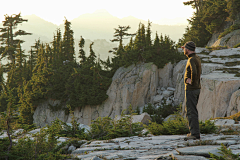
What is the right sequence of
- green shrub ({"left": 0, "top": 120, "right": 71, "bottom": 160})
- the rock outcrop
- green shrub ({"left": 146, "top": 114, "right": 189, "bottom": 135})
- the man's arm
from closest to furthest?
1. green shrub ({"left": 0, "top": 120, "right": 71, "bottom": 160})
2. the man's arm
3. green shrub ({"left": 146, "top": 114, "right": 189, "bottom": 135})
4. the rock outcrop

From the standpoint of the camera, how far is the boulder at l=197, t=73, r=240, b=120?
12.0 metres

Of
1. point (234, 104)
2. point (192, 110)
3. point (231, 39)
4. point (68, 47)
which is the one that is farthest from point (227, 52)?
point (68, 47)

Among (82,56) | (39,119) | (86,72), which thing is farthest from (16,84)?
(86,72)

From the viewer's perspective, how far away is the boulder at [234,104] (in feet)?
36.3

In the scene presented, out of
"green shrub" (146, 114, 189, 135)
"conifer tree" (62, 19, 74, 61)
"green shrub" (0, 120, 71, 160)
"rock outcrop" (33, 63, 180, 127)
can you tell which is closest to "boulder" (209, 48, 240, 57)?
"rock outcrop" (33, 63, 180, 127)

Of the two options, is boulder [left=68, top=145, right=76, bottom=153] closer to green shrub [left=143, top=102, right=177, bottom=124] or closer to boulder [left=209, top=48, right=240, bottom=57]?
green shrub [left=143, top=102, right=177, bottom=124]

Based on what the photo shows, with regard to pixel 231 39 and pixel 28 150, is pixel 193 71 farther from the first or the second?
pixel 231 39

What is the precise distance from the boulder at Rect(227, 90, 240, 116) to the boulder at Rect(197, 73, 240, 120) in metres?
0.39

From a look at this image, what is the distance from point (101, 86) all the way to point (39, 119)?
31.9ft

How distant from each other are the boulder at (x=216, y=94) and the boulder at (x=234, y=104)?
0.39 metres

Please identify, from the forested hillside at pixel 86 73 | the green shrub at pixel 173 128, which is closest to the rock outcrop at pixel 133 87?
the forested hillside at pixel 86 73

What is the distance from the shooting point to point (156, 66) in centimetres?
2116

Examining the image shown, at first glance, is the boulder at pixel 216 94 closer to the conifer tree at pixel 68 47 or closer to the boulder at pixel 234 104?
the boulder at pixel 234 104

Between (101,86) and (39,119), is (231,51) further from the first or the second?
(39,119)
